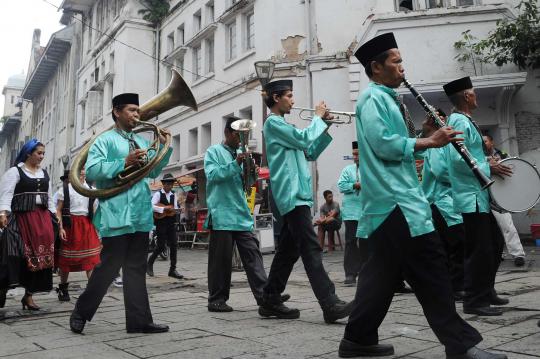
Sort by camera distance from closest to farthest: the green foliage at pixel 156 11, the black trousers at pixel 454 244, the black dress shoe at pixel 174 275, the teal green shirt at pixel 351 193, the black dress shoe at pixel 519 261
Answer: the black trousers at pixel 454 244 → the teal green shirt at pixel 351 193 → the black dress shoe at pixel 519 261 → the black dress shoe at pixel 174 275 → the green foliage at pixel 156 11

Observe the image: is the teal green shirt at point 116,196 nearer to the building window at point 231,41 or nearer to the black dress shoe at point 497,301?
the black dress shoe at point 497,301

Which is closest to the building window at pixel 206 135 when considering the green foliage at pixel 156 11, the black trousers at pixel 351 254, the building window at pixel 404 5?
the green foliage at pixel 156 11

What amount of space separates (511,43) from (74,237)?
10523mm

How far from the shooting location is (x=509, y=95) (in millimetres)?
12031

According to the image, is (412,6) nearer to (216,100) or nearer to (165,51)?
(216,100)

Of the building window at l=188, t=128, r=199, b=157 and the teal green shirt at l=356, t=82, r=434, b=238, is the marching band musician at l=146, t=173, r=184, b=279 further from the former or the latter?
the building window at l=188, t=128, r=199, b=157

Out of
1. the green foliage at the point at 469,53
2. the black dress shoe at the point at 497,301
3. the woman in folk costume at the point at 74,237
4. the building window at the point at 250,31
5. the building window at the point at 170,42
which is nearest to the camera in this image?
the black dress shoe at the point at 497,301

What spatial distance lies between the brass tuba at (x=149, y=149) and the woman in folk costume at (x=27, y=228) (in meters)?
1.37

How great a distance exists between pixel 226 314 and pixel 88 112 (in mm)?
28255

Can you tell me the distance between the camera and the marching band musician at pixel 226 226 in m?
4.75

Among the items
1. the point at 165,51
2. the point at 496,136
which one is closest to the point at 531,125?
the point at 496,136

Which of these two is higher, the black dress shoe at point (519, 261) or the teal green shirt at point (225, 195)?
the teal green shirt at point (225, 195)

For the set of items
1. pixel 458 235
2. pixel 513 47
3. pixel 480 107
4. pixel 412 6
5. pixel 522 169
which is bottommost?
pixel 458 235

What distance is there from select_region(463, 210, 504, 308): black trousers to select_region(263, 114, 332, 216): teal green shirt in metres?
1.42
